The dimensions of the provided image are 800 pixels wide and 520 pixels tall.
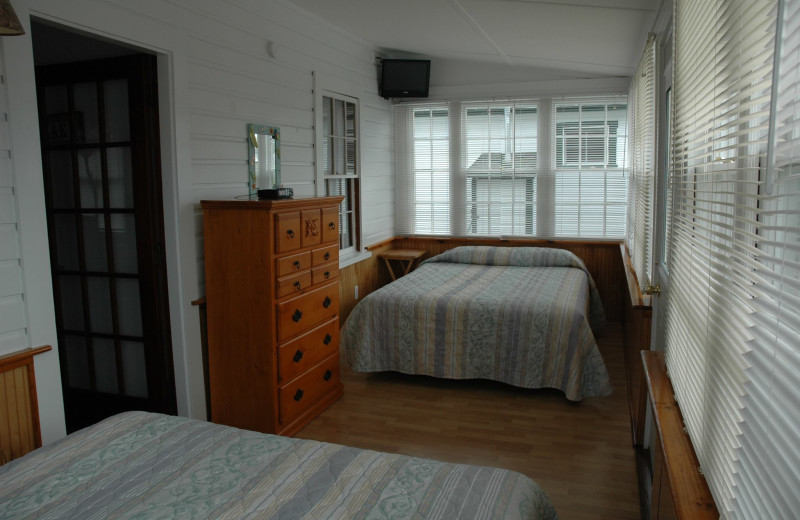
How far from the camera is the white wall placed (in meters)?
2.39

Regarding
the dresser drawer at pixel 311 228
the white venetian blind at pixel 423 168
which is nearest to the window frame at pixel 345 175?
the white venetian blind at pixel 423 168

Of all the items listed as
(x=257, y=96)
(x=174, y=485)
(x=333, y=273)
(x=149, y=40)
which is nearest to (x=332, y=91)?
(x=257, y=96)

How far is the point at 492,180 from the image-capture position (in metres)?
6.42

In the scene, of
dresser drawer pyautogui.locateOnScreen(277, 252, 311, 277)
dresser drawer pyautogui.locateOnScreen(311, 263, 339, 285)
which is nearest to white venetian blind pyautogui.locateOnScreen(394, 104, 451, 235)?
dresser drawer pyautogui.locateOnScreen(311, 263, 339, 285)

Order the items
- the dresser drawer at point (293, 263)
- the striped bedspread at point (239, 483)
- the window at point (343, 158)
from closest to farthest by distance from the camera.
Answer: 1. the striped bedspread at point (239, 483)
2. the dresser drawer at point (293, 263)
3. the window at point (343, 158)

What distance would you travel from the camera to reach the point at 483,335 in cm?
412

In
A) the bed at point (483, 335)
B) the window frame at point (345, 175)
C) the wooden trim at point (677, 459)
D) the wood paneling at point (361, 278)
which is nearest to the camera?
the wooden trim at point (677, 459)

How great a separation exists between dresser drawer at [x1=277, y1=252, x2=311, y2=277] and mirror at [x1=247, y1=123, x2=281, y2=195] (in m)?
0.67

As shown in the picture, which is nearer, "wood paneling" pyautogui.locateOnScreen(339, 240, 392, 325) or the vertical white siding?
the vertical white siding

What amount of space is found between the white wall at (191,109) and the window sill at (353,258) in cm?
84

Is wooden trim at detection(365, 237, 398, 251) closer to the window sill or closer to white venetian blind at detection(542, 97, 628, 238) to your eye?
the window sill

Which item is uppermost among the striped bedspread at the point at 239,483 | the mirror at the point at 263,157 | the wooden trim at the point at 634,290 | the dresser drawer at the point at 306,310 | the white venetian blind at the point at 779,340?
the mirror at the point at 263,157

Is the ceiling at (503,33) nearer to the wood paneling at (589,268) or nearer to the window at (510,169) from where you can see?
the window at (510,169)

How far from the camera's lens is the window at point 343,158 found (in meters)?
5.05
